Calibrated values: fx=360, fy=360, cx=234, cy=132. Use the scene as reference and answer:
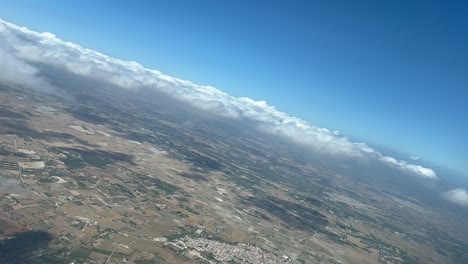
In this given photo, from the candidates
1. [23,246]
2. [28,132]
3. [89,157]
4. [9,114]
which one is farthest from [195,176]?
[23,246]

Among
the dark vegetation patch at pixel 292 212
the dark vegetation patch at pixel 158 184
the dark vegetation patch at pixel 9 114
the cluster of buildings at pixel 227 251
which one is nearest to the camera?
the cluster of buildings at pixel 227 251

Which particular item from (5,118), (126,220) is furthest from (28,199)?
(5,118)

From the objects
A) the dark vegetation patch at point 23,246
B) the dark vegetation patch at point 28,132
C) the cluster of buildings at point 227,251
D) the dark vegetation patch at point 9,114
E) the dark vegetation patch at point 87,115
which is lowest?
the dark vegetation patch at point 23,246

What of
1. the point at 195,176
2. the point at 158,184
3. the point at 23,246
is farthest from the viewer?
the point at 195,176

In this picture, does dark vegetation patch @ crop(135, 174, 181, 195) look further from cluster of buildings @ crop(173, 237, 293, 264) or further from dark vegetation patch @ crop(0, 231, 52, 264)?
dark vegetation patch @ crop(0, 231, 52, 264)

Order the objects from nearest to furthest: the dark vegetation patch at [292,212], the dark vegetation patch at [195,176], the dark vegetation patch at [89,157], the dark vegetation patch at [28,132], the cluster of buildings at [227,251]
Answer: the cluster of buildings at [227,251], the dark vegetation patch at [89,157], the dark vegetation patch at [28,132], the dark vegetation patch at [292,212], the dark vegetation patch at [195,176]

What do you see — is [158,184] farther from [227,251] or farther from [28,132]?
[28,132]

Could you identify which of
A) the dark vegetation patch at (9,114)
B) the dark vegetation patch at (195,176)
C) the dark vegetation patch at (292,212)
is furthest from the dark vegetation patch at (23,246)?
the dark vegetation patch at (9,114)

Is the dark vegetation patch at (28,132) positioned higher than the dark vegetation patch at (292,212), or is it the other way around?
the dark vegetation patch at (292,212)

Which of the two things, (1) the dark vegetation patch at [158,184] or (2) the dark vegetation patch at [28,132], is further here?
(2) the dark vegetation patch at [28,132]

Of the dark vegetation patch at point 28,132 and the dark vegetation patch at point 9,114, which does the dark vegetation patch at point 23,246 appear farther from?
the dark vegetation patch at point 9,114

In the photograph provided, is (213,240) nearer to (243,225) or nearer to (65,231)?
(243,225)

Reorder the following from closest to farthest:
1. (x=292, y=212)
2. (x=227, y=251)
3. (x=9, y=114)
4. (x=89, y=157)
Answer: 1. (x=227, y=251)
2. (x=89, y=157)
3. (x=292, y=212)
4. (x=9, y=114)
